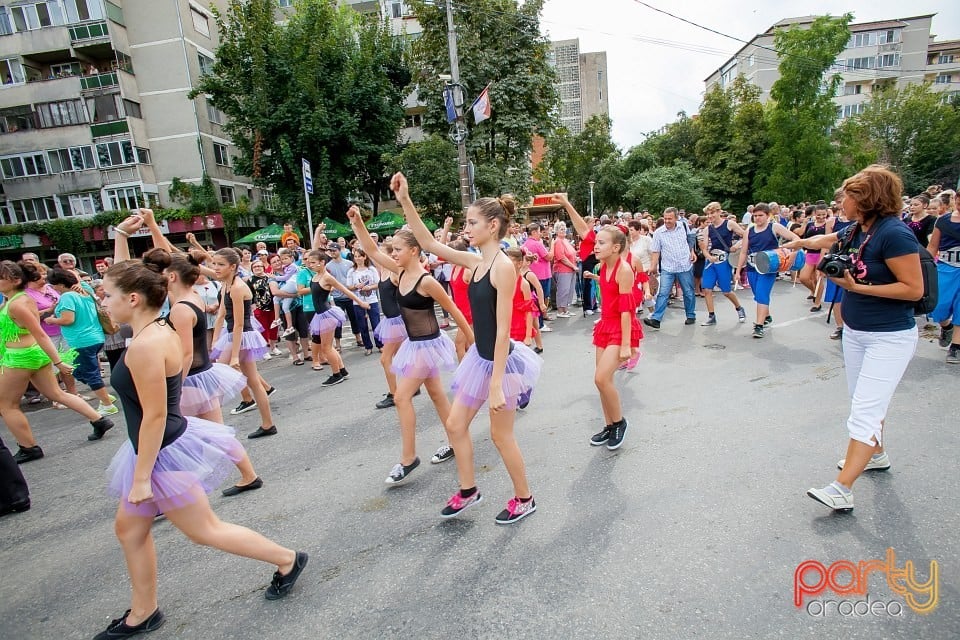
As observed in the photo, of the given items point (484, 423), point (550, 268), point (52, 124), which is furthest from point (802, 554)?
point (52, 124)

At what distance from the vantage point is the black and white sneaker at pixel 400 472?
3834 millimetres

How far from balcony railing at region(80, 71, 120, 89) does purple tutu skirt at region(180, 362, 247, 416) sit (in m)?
31.8

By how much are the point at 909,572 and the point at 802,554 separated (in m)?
0.47

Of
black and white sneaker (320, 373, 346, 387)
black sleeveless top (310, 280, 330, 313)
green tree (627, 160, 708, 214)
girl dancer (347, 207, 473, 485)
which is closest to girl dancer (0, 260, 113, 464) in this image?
black and white sneaker (320, 373, 346, 387)

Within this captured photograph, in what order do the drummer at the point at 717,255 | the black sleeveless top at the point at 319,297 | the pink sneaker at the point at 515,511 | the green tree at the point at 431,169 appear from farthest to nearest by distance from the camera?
1. the green tree at the point at 431,169
2. the drummer at the point at 717,255
3. the black sleeveless top at the point at 319,297
4. the pink sneaker at the point at 515,511

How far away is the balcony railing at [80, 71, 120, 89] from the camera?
86.8 feet

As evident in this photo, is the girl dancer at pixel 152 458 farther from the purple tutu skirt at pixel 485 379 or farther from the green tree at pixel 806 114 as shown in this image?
the green tree at pixel 806 114

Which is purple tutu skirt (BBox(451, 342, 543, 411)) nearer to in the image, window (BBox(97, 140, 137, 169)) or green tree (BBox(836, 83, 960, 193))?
window (BBox(97, 140, 137, 169))

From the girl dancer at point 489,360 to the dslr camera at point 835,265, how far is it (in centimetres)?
181

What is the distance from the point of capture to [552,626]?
7.65ft

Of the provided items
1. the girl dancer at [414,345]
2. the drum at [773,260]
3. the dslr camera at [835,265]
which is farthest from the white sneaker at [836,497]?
the girl dancer at [414,345]

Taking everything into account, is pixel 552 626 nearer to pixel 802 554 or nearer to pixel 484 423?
pixel 802 554

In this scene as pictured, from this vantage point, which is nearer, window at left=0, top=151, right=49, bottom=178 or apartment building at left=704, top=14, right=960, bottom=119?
window at left=0, top=151, right=49, bottom=178

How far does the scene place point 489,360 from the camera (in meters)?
3.18
